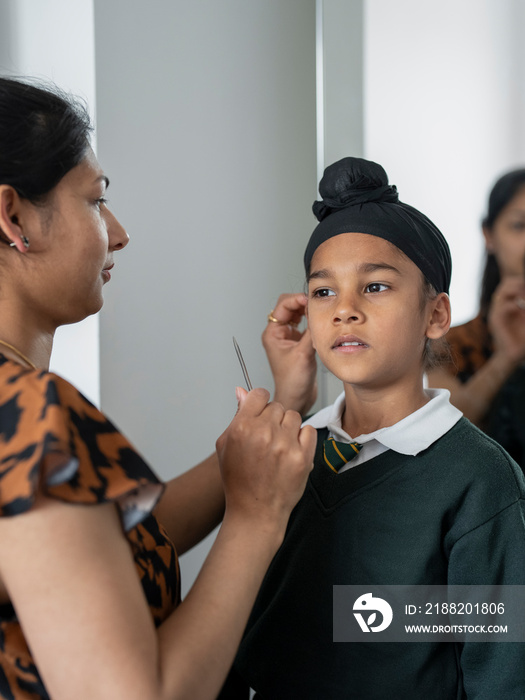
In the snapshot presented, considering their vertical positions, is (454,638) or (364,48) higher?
(364,48)

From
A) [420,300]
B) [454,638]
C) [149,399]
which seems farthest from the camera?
[149,399]

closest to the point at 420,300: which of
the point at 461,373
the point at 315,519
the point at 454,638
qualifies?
the point at 461,373

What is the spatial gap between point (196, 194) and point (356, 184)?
0.55 meters

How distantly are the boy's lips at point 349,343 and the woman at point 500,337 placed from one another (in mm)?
237

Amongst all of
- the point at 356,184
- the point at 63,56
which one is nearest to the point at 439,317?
the point at 356,184

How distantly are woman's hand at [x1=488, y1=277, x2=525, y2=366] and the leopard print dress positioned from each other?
0.70 meters

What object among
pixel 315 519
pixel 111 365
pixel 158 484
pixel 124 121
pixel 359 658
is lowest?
pixel 359 658

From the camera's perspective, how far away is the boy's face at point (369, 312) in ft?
3.32

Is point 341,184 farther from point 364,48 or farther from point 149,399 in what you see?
point 149,399

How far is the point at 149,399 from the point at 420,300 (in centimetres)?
68

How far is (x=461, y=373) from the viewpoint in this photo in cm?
117

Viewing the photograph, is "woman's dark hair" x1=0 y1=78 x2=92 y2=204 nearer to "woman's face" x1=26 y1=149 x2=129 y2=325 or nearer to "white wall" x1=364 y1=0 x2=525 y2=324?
"woman's face" x1=26 y1=149 x2=129 y2=325

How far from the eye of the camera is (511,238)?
1.08 meters

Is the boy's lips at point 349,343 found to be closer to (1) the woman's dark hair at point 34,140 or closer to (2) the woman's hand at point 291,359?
(2) the woman's hand at point 291,359
